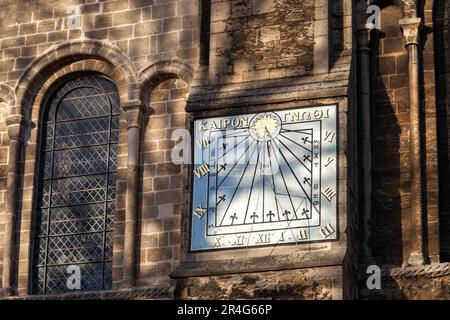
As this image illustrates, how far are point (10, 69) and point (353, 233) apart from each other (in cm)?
632

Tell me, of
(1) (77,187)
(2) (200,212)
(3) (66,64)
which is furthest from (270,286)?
(3) (66,64)

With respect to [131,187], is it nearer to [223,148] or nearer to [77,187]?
[77,187]

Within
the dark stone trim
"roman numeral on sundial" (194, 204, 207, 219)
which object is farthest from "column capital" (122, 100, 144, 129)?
the dark stone trim

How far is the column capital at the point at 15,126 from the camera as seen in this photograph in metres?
28.1

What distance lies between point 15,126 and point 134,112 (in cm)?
190

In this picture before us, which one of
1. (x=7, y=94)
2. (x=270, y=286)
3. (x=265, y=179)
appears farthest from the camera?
(x=7, y=94)

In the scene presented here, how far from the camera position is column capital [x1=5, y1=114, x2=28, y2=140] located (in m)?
28.1

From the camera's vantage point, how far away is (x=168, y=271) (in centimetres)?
2650

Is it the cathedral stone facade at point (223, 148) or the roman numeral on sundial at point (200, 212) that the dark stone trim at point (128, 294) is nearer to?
the cathedral stone facade at point (223, 148)

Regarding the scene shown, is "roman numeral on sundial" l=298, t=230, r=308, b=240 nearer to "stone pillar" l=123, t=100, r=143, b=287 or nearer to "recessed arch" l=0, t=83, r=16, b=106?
"stone pillar" l=123, t=100, r=143, b=287

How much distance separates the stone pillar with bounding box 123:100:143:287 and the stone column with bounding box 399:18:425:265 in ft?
13.1

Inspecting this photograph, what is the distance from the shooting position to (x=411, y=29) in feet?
88.3

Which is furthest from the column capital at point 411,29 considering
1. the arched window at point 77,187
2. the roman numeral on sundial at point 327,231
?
the arched window at point 77,187
